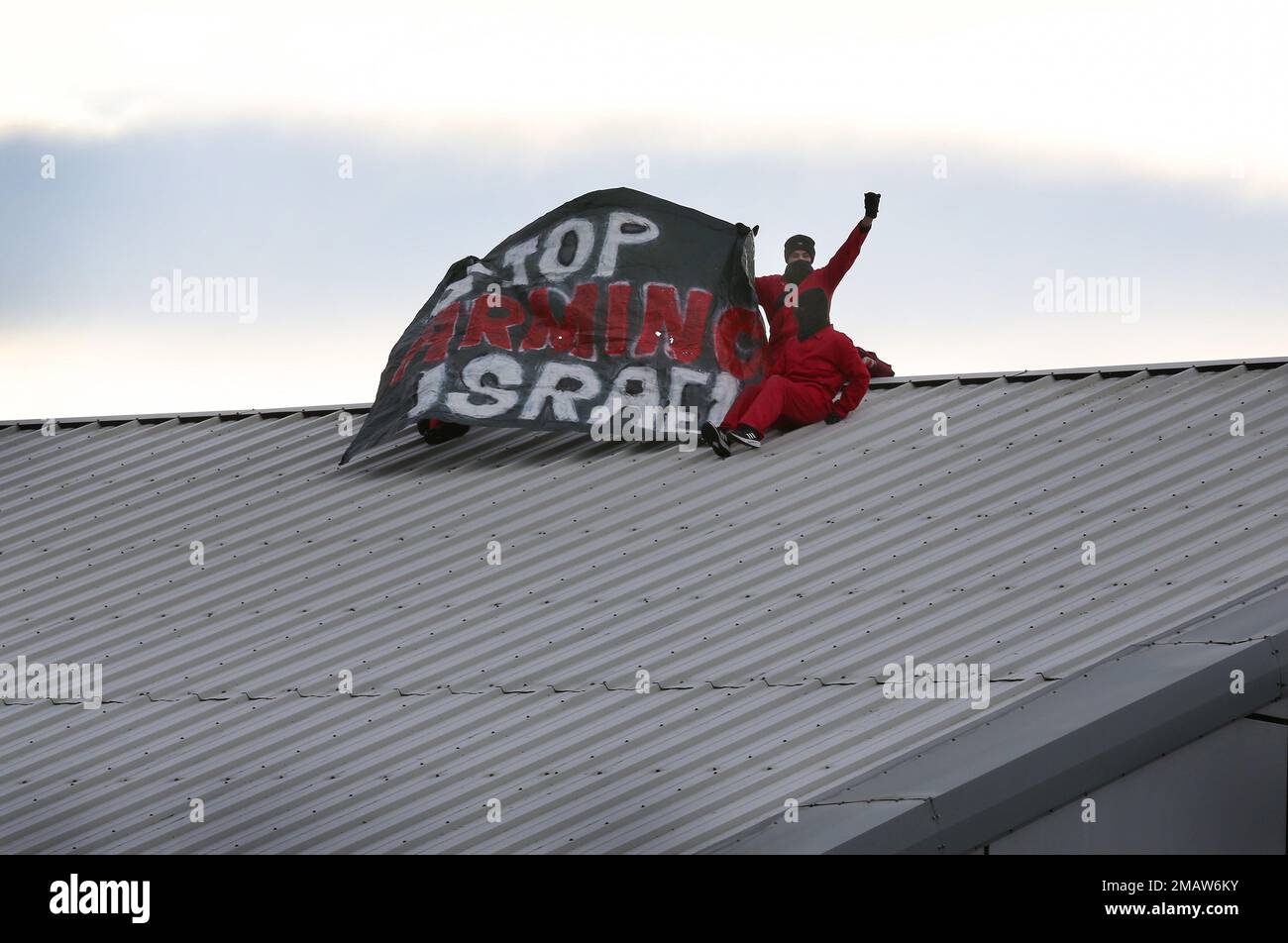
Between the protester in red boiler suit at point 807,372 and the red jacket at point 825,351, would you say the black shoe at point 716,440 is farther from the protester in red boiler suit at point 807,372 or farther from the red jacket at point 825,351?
the red jacket at point 825,351

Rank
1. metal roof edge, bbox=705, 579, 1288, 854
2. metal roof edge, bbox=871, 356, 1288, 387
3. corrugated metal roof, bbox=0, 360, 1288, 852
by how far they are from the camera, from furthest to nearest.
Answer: metal roof edge, bbox=871, 356, 1288, 387 → corrugated metal roof, bbox=0, 360, 1288, 852 → metal roof edge, bbox=705, 579, 1288, 854

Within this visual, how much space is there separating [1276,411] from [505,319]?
589 centimetres

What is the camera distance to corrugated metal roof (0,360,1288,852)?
28.1ft

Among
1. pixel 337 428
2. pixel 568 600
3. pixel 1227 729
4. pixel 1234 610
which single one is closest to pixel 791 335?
pixel 568 600

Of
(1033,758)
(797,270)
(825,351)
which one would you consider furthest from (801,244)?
(1033,758)

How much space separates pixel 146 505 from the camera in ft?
43.5

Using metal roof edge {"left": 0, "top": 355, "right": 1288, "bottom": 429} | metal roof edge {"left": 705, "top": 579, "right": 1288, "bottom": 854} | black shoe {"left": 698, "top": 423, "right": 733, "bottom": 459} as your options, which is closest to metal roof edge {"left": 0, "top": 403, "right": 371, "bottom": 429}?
metal roof edge {"left": 0, "top": 355, "right": 1288, "bottom": 429}

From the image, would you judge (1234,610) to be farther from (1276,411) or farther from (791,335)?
(791,335)

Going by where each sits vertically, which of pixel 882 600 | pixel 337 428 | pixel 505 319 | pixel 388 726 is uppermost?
pixel 505 319

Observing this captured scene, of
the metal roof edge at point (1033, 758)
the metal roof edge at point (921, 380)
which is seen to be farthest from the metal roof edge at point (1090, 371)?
the metal roof edge at point (1033, 758)

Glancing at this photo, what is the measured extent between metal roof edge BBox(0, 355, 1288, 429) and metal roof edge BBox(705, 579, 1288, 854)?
4.65 meters

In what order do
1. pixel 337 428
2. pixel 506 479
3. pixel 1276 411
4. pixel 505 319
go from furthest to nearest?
pixel 337 428 < pixel 505 319 < pixel 506 479 < pixel 1276 411

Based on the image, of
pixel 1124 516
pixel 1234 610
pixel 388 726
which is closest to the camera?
pixel 1234 610

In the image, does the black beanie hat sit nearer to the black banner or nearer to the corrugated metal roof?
the black banner
